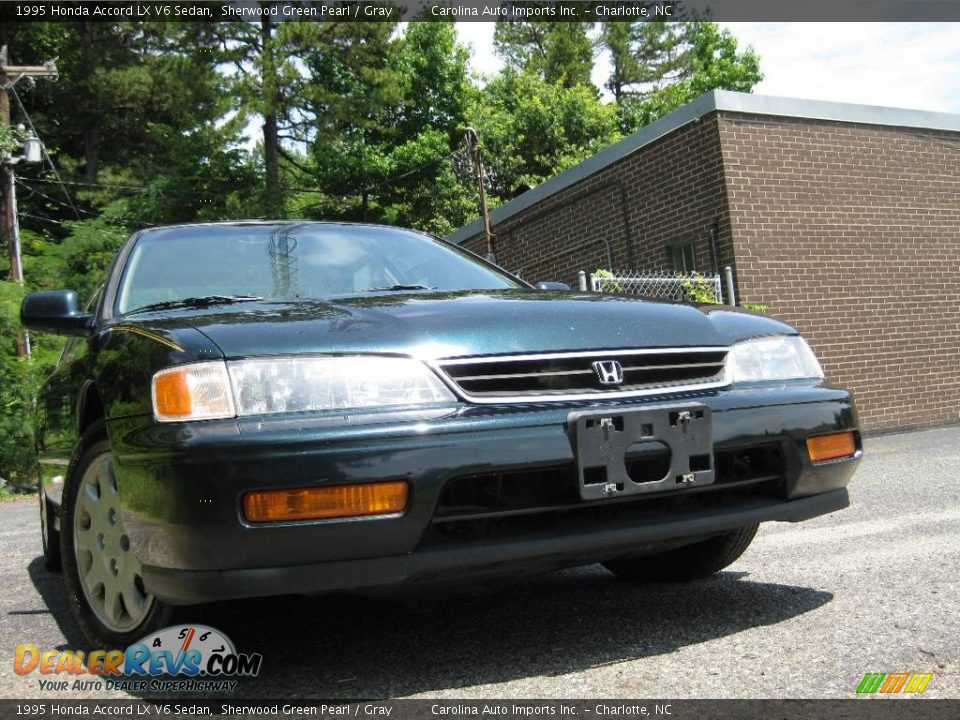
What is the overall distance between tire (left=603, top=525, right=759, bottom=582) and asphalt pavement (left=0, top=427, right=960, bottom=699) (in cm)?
5

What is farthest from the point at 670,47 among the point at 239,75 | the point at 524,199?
the point at 524,199

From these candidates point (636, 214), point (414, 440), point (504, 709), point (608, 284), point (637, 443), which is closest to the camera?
point (504, 709)

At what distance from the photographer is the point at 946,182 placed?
1362cm

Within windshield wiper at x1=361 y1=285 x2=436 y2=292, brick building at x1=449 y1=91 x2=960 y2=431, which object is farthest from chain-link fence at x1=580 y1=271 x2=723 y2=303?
windshield wiper at x1=361 y1=285 x2=436 y2=292

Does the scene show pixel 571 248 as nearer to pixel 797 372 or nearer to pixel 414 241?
pixel 414 241

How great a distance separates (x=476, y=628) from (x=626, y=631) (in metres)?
0.48

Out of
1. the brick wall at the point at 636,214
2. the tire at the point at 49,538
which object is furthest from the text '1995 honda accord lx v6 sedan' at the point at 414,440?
the brick wall at the point at 636,214

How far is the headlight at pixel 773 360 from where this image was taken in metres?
2.90

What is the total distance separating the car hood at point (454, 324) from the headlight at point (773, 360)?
0.05m

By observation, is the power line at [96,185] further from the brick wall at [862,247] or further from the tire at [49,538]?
the tire at [49,538]

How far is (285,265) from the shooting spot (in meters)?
3.60

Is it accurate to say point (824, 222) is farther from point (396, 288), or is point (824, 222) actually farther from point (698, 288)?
point (396, 288)

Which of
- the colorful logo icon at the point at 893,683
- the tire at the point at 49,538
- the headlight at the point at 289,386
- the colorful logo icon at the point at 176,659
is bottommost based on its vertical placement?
the colorful logo icon at the point at 893,683

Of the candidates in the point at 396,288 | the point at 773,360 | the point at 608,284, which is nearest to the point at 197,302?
the point at 396,288
